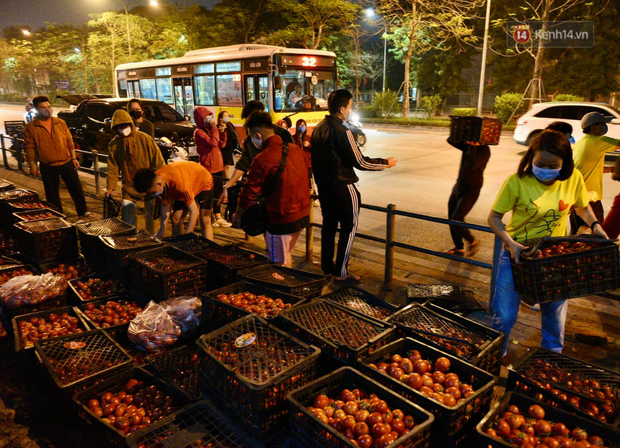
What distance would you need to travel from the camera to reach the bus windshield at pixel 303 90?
1538 cm

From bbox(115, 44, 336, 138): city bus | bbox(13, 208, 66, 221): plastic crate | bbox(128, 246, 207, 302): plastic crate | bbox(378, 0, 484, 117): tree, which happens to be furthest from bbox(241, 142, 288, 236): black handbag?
bbox(378, 0, 484, 117): tree

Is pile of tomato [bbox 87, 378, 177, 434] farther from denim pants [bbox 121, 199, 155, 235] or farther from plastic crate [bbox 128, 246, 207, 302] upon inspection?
denim pants [bbox 121, 199, 155, 235]

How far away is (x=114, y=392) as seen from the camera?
3330mm

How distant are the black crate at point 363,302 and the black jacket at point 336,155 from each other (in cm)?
150

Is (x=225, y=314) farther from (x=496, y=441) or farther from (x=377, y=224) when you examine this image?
(x=377, y=224)

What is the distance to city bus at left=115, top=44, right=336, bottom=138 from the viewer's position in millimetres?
15336

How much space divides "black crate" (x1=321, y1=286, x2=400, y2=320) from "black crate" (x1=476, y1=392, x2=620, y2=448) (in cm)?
119

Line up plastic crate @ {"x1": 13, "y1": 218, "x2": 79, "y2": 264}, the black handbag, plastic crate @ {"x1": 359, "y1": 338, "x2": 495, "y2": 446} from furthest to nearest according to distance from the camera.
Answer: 1. plastic crate @ {"x1": 13, "y1": 218, "x2": 79, "y2": 264}
2. the black handbag
3. plastic crate @ {"x1": 359, "y1": 338, "x2": 495, "y2": 446}

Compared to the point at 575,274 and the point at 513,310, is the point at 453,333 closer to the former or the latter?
the point at 513,310

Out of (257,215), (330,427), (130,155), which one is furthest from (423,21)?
(330,427)

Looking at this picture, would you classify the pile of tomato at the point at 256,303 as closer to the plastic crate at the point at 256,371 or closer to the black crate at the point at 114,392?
the plastic crate at the point at 256,371

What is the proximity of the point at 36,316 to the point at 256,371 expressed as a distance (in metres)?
2.63

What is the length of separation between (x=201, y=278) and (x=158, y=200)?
1.37 metres

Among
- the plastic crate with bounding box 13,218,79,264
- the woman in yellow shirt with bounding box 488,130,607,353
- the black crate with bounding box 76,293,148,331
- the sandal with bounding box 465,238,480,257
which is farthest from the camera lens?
the sandal with bounding box 465,238,480,257
